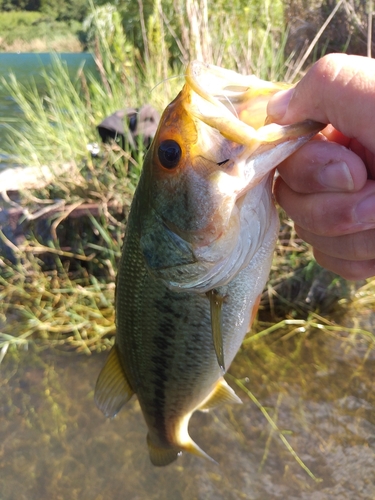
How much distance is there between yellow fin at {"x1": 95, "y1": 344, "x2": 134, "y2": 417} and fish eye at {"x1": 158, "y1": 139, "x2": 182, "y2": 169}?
3.01ft

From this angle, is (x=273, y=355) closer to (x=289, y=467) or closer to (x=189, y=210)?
(x=289, y=467)

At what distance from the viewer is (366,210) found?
1.20 metres

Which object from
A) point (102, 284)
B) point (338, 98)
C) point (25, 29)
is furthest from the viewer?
point (25, 29)

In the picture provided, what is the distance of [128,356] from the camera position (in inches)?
69.8

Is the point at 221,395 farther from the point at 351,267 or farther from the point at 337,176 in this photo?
the point at 337,176

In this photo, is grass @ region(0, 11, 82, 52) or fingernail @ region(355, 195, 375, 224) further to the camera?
grass @ region(0, 11, 82, 52)

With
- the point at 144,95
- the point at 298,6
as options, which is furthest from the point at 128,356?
the point at 298,6

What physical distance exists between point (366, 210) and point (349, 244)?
0.22 meters

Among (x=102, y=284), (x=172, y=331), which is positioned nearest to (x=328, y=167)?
(x=172, y=331)

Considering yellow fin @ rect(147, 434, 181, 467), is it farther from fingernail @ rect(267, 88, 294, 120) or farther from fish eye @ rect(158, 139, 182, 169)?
fingernail @ rect(267, 88, 294, 120)

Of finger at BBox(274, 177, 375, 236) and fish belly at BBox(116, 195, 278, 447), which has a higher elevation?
finger at BBox(274, 177, 375, 236)

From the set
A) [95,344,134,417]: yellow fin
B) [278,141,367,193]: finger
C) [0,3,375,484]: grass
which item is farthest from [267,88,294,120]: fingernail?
[0,3,375,484]: grass

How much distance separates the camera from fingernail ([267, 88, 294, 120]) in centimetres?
113

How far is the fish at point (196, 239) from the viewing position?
1096 millimetres
